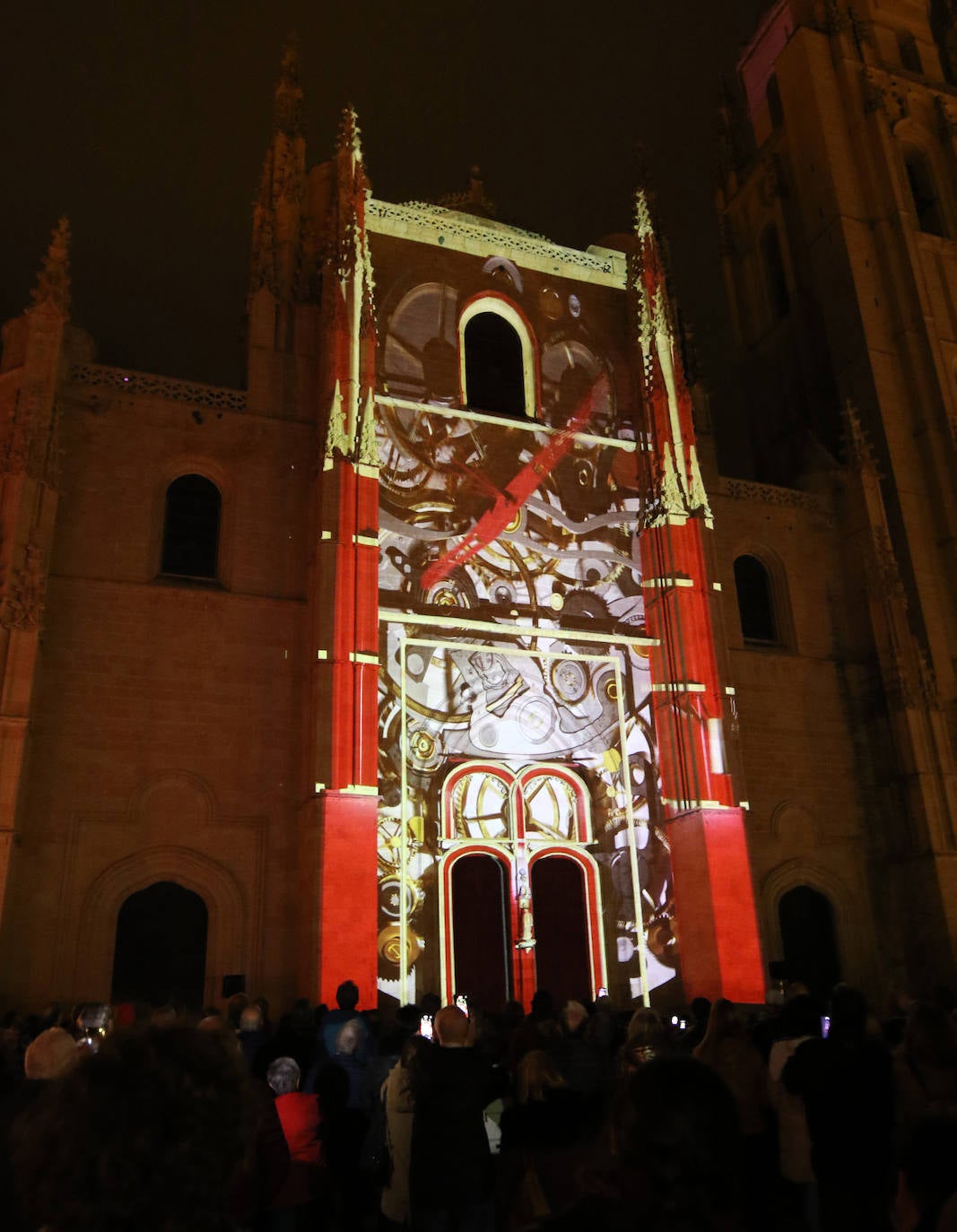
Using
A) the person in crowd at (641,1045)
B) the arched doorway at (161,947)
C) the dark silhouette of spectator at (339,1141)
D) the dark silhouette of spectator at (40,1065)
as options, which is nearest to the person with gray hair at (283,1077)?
the dark silhouette of spectator at (339,1141)

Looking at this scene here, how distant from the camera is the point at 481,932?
16328 mm

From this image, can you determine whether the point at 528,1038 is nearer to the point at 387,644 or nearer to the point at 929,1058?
the point at 929,1058

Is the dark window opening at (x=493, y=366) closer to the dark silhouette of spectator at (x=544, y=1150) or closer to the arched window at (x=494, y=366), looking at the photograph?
the arched window at (x=494, y=366)

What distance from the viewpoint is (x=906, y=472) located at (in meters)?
22.3

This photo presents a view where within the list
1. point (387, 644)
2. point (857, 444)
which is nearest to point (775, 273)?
point (857, 444)

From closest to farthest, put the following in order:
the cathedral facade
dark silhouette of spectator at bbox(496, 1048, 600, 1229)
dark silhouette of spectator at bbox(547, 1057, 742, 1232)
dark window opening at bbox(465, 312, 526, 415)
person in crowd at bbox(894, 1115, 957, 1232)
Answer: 1. dark silhouette of spectator at bbox(547, 1057, 742, 1232)
2. person in crowd at bbox(894, 1115, 957, 1232)
3. dark silhouette of spectator at bbox(496, 1048, 600, 1229)
4. the cathedral facade
5. dark window opening at bbox(465, 312, 526, 415)

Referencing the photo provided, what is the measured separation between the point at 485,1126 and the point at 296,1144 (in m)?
1.15

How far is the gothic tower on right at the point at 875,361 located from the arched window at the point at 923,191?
5cm

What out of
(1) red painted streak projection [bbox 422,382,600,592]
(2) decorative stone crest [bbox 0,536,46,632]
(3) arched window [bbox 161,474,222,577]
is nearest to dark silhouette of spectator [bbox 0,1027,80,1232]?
(2) decorative stone crest [bbox 0,536,46,632]

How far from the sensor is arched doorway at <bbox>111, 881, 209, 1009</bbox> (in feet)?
46.8

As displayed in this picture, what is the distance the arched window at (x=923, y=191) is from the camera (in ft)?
84.5

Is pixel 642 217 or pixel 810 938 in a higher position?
pixel 642 217

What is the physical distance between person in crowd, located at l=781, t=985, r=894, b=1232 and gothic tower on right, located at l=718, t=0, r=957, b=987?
583 inches

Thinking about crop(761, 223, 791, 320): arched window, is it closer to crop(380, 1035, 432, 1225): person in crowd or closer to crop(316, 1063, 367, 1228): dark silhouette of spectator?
crop(316, 1063, 367, 1228): dark silhouette of spectator
